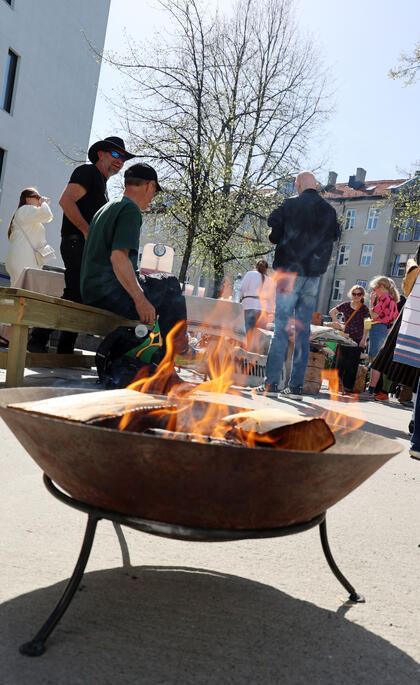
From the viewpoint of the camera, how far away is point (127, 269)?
3.97 meters

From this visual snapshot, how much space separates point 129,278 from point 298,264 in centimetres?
244

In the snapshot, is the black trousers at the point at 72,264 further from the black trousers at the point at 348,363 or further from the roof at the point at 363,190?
the roof at the point at 363,190

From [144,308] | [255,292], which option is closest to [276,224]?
[255,292]

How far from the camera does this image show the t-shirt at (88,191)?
519cm

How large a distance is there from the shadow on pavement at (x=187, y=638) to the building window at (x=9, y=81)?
16977 millimetres

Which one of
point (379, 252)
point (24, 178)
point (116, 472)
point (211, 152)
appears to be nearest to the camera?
point (116, 472)

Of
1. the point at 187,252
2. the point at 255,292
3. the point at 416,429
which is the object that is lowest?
the point at 416,429

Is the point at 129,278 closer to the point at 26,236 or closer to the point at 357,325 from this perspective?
the point at 26,236

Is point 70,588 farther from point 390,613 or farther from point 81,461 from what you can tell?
point 390,613

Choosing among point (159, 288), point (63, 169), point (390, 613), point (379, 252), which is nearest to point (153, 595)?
point (390, 613)

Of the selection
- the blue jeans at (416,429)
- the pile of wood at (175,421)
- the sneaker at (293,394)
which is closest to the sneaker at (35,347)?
the sneaker at (293,394)

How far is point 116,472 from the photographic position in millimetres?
1219

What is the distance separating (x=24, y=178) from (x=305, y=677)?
1782 cm

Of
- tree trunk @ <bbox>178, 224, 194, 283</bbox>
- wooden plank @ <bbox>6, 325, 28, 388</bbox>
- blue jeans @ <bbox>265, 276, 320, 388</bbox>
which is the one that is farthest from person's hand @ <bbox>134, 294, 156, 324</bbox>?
tree trunk @ <bbox>178, 224, 194, 283</bbox>
